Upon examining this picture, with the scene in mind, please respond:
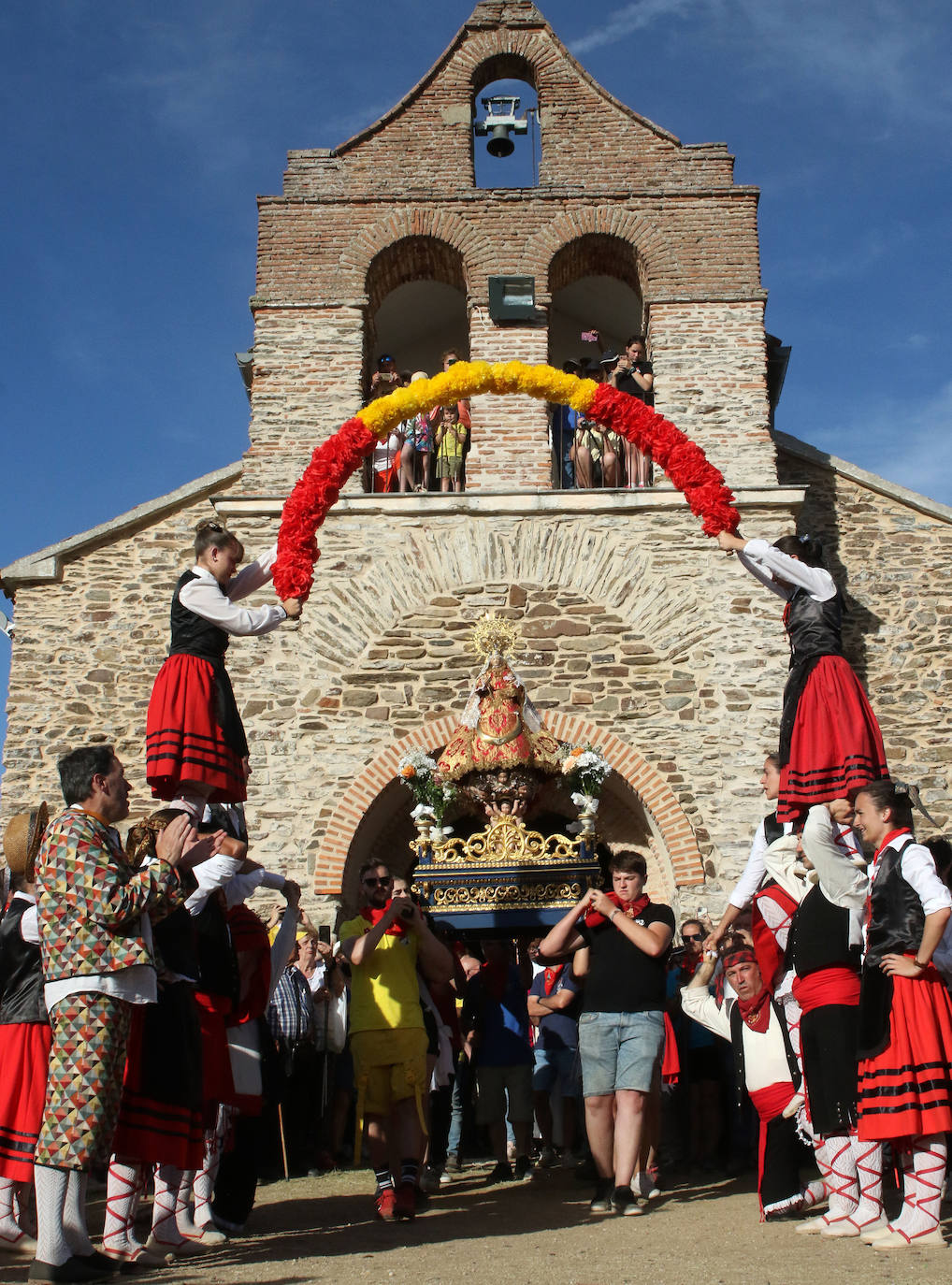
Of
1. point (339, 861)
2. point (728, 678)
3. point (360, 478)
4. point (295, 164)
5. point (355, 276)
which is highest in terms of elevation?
point (295, 164)

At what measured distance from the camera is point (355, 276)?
12.8m

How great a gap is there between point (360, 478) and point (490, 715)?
3.98 metres

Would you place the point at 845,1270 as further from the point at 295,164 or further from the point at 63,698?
the point at 295,164

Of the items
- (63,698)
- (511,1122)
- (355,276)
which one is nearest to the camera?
(511,1122)

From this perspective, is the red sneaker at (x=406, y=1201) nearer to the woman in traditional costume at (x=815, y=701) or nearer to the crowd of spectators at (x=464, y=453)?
the woman in traditional costume at (x=815, y=701)

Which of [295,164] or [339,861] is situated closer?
[339,861]

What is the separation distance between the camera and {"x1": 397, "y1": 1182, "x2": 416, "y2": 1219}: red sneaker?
568 centimetres

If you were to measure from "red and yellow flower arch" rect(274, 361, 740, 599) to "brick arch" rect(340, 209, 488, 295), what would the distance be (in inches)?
221

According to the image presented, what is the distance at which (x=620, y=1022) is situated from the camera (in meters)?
5.86

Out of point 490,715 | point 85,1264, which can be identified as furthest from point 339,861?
point 85,1264

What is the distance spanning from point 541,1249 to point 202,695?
2.70 meters

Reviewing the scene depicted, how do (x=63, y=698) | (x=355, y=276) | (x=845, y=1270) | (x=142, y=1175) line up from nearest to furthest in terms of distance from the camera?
(x=845, y=1270) → (x=142, y=1175) → (x=63, y=698) → (x=355, y=276)

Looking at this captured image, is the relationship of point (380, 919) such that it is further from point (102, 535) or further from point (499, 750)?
point (102, 535)

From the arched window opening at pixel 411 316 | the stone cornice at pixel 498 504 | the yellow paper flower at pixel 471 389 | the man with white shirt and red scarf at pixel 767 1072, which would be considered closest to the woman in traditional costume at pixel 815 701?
the man with white shirt and red scarf at pixel 767 1072
